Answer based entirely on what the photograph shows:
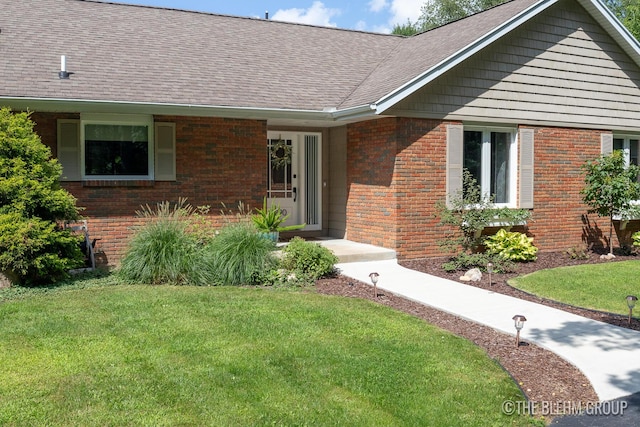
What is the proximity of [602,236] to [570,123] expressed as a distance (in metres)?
2.83

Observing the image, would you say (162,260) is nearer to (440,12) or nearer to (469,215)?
(469,215)

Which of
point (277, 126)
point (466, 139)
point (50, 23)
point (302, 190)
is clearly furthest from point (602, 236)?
point (50, 23)

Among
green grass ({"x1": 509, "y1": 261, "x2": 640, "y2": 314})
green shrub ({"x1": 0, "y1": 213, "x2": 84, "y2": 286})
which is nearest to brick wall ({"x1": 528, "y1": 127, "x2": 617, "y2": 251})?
green grass ({"x1": 509, "y1": 261, "x2": 640, "y2": 314})

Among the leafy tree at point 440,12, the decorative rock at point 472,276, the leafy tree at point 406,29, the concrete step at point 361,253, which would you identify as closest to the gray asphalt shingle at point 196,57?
the concrete step at point 361,253

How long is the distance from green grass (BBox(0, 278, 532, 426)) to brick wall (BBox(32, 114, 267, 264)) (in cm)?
313

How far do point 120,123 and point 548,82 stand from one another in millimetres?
8639

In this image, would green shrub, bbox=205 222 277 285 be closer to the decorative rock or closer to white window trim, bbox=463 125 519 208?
the decorative rock

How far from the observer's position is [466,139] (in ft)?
38.0

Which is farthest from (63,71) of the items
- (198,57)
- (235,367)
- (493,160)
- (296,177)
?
(493,160)

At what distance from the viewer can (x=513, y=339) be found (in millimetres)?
6125

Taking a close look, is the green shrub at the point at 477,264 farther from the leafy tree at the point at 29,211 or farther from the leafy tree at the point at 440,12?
the leafy tree at the point at 440,12

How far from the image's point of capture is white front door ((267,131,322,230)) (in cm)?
1290

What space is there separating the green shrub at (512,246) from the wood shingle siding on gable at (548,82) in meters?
2.32

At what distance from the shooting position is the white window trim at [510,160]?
11703mm
